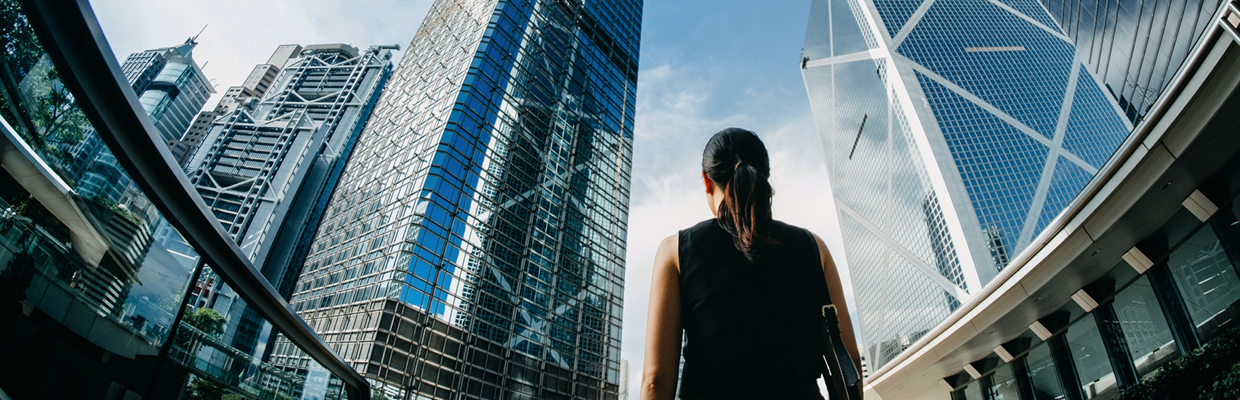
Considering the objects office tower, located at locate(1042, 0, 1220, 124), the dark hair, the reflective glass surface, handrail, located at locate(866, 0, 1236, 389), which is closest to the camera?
the dark hair

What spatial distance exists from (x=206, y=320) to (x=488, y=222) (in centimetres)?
2438

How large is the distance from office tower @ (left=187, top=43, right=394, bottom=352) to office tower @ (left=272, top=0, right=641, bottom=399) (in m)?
31.5

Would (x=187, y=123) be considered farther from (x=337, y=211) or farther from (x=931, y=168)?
(x=931, y=168)

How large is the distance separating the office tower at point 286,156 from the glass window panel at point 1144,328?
211 ft

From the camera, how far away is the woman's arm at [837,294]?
129 cm

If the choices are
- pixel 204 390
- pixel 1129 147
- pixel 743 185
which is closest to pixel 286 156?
pixel 204 390

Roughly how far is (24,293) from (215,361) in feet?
4.35

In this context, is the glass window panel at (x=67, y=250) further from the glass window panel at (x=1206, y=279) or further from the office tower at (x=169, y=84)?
the office tower at (x=169, y=84)

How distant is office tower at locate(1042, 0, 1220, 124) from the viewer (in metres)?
25.0

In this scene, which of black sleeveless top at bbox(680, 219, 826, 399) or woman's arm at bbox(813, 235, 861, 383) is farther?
woman's arm at bbox(813, 235, 861, 383)

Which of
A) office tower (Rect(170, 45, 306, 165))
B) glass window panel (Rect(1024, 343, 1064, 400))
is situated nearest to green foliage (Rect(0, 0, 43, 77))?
glass window panel (Rect(1024, 343, 1064, 400))

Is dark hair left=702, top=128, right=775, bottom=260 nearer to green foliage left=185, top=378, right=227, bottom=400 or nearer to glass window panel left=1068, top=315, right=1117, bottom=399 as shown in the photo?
green foliage left=185, top=378, right=227, bottom=400

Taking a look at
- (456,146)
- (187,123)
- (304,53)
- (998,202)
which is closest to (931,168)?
(998,202)

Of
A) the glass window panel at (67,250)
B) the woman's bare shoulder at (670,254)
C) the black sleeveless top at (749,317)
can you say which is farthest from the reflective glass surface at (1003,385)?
the glass window panel at (67,250)
